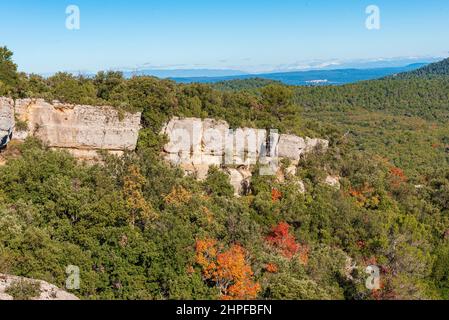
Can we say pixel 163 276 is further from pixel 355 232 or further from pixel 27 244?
pixel 355 232

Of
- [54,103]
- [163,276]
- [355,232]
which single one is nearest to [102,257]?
[163,276]

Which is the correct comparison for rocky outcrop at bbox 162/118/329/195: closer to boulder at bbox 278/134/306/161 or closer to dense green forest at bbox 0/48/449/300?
boulder at bbox 278/134/306/161

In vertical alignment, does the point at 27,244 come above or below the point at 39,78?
Result: below

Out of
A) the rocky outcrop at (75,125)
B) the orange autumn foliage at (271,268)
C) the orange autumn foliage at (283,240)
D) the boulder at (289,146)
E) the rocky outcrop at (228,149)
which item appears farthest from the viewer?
the boulder at (289,146)

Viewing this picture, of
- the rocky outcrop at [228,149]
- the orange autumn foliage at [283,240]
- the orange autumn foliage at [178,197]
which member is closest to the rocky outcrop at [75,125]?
the rocky outcrop at [228,149]

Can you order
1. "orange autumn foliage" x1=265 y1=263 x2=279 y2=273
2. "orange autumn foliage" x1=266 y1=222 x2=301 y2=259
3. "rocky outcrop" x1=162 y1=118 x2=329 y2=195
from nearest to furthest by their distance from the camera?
"orange autumn foliage" x1=265 y1=263 x2=279 y2=273 → "orange autumn foliage" x1=266 y1=222 x2=301 y2=259 → "rocky outcrop" x1=162 y1=118 x2=329 y2=195

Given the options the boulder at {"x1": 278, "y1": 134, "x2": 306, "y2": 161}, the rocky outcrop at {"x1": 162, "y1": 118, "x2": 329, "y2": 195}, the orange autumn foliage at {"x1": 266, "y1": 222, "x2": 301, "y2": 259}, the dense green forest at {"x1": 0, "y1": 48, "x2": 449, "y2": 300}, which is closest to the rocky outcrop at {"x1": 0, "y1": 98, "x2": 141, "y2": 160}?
the dense green forest at {"x1": 0, "y1": 48, "x2": 449, "y2": 300}

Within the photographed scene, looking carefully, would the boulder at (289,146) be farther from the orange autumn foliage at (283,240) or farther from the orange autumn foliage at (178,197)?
the orange autumn foliage at (178,197)
